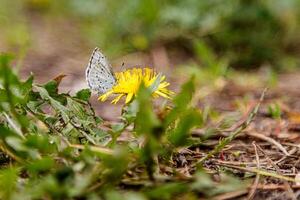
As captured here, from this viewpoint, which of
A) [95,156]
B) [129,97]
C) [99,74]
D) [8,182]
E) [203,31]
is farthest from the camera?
[203,31]

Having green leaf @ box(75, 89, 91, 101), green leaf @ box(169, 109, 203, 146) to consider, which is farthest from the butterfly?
green leaf @ box(169, 109, 203, 146)

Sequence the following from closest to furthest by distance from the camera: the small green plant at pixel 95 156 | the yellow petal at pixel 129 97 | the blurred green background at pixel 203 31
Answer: the small green plant at pixel 95 156 < the yellow petal at pixel 129 97 < the blurred green background at pixel 203 31

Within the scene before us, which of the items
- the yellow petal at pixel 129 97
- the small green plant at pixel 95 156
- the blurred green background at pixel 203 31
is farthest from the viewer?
the blurred green background at pixel 203 31

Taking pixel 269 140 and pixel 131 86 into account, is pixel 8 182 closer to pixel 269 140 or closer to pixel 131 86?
pixel 131 86

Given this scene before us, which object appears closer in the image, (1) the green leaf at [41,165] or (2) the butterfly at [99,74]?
(1) the green leaf at [41,165]

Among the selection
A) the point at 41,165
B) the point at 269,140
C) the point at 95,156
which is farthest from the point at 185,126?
the point at 269,140

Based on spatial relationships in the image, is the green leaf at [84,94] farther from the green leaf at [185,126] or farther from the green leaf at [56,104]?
the green leaf at [185,126]

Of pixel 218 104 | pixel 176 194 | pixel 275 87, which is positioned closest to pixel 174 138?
pixel 176 194

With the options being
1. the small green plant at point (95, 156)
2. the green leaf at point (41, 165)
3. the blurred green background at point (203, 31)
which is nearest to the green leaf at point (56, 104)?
the small green plant at point (95, 156)
